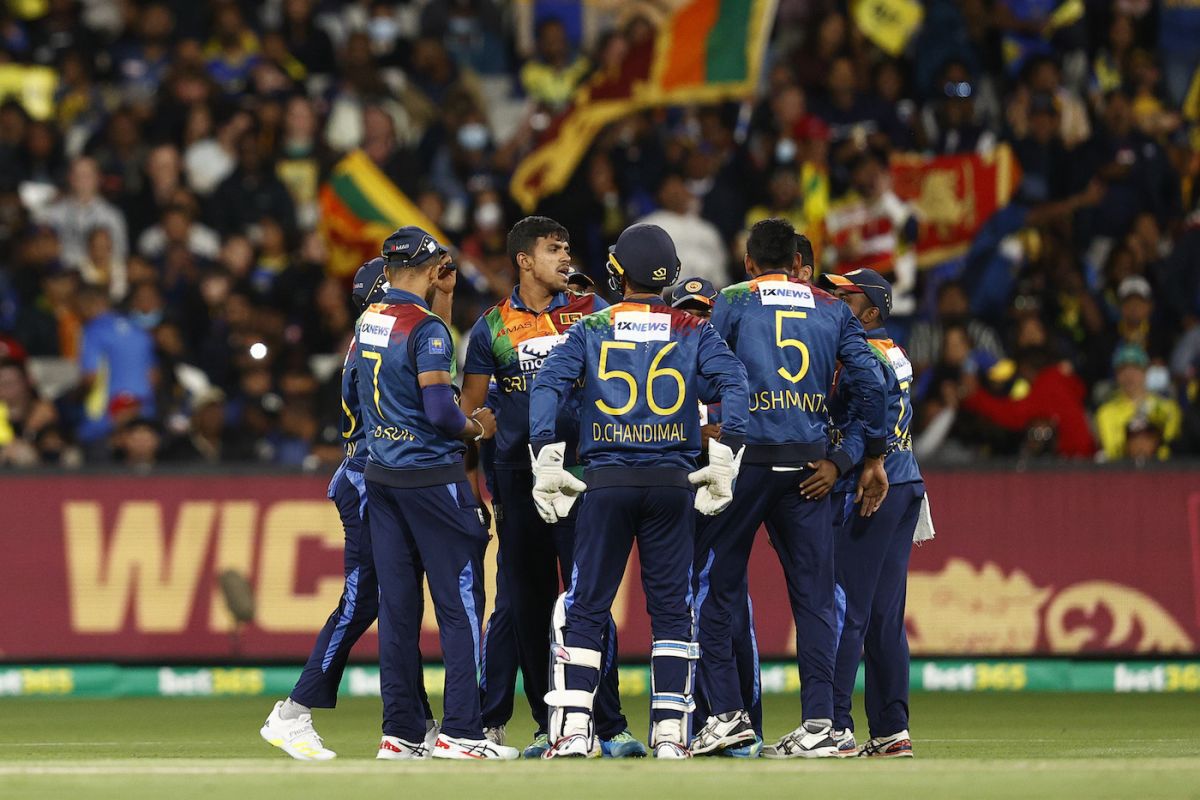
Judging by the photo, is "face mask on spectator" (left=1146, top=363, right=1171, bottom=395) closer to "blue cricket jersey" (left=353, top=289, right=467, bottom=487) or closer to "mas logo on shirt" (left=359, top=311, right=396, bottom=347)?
"blue cricket jersey" (left=353, top=289, right=467, bottom=487)

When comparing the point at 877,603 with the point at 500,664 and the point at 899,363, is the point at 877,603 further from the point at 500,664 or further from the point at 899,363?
the point at 500,664

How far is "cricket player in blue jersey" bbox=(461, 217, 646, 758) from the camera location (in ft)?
33.2

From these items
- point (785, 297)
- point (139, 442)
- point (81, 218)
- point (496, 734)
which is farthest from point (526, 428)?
point (81, 218)

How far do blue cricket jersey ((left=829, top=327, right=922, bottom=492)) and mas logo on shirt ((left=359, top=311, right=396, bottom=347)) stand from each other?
2.28 metres

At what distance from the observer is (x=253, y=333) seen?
56.3 feet

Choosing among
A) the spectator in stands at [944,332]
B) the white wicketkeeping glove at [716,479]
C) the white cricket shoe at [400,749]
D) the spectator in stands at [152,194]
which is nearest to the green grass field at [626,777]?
the white cricket shoe at [400,749]

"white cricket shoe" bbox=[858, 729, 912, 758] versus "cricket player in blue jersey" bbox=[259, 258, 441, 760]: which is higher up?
"cricket player in blue jersey" bbox=[259, 258, 441, 760]

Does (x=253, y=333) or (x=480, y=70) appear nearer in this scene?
(x=253, y=333)

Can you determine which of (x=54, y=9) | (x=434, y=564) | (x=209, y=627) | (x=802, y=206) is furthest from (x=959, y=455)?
(x=54, y=9)

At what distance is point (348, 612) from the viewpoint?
33.8ft

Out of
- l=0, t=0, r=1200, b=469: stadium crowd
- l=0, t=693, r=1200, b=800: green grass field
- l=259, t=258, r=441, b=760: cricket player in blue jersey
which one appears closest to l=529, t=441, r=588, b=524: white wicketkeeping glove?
l=0, t=693, r=1200, b=800: green grass field

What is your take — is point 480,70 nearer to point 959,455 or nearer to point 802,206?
point 802,206

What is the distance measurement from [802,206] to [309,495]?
5.58 metres

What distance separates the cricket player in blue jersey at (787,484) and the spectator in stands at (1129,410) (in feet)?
21.9
